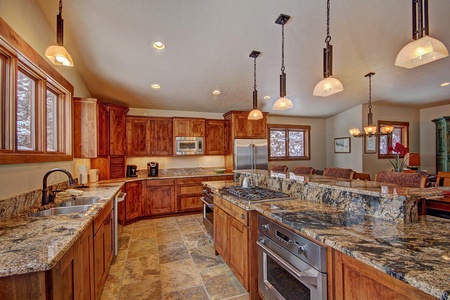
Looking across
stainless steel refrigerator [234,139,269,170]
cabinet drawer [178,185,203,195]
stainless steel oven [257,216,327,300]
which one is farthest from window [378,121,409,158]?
stainless steel oven [257,216,327,300]

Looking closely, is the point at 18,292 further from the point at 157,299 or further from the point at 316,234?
the point at 316,234

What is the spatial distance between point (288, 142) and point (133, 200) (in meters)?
4.54

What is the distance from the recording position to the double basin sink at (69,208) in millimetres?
1880

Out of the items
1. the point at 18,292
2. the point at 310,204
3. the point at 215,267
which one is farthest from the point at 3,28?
the point at 215,267

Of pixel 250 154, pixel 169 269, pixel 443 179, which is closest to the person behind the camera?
pixel 169 269

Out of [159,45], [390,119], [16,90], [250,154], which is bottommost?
[250,154]

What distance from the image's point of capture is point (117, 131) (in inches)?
163

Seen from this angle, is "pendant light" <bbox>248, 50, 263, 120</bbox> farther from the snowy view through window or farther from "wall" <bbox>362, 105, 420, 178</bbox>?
"wall" <bbox>362, 105, 420, 178</bbox>

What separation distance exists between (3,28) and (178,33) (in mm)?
1608

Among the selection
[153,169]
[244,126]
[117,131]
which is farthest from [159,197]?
[244,126]

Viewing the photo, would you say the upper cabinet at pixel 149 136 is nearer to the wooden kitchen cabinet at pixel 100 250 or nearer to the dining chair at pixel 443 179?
the wooden kitchen cabinet at pixel 100 250

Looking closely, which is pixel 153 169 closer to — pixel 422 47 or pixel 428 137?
pixel 422 47

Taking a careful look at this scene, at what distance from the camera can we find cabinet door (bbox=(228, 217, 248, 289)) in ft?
6.30

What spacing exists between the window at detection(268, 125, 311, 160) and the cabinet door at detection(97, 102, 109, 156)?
4.18 metres
